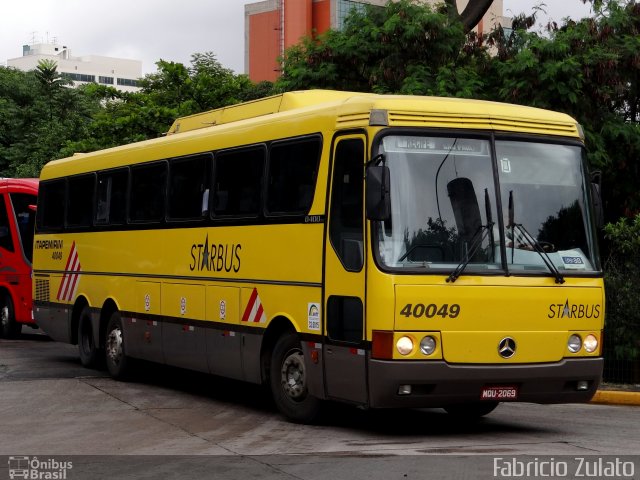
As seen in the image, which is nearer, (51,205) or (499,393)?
(499,393)

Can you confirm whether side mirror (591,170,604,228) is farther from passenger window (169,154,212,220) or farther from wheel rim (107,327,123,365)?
wheel rim (107,327,123,365)

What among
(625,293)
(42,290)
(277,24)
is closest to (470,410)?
(625,293)

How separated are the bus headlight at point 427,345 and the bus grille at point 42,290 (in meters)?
10.8

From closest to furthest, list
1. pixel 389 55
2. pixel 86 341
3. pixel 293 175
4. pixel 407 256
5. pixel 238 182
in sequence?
pixel 407 256 → pixel 293 175 → pixel 238 182 → pixel 86 341 → pixel 389 55

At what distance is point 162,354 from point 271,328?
10.8 feet

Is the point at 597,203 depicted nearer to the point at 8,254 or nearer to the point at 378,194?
the point at 378,194

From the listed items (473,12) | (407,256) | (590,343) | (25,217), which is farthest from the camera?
(473,12)

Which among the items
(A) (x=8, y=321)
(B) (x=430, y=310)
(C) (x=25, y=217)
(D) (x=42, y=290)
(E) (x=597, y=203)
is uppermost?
A: (C) (x=25, y=217)

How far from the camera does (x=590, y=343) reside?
11828mm

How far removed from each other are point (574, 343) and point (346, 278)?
227cm

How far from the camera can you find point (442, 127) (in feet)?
37.7

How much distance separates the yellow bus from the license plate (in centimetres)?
2

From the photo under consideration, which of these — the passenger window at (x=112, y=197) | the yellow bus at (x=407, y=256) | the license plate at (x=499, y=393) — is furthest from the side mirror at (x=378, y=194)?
the passenger window at (x=112, y=197)

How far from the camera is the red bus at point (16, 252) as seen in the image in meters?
25.0
